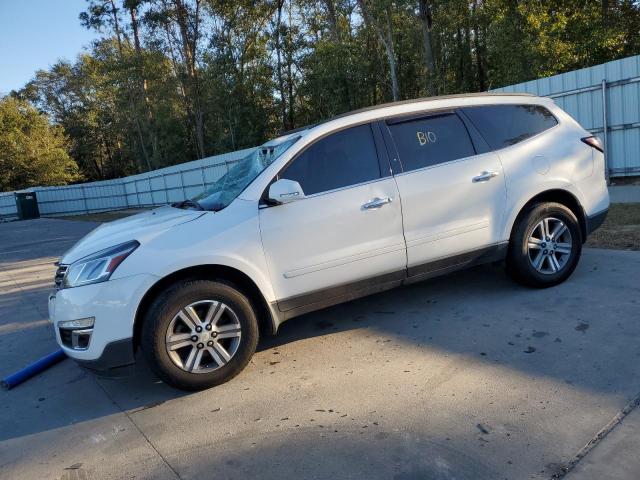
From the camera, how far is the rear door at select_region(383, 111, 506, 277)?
4301 mm

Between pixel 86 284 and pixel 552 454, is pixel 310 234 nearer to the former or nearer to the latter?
pixel 86 284

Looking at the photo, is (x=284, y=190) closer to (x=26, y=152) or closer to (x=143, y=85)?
(x=143, y=85)

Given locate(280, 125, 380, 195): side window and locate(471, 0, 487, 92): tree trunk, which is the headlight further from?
locate(471, 0, 487, 92): tree trunk

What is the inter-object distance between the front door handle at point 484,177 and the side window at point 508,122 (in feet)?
0.91

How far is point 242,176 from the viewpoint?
14.3 ft

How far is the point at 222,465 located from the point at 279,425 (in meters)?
0.45

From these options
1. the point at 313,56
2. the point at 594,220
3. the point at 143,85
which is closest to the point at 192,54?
the point at 143,85

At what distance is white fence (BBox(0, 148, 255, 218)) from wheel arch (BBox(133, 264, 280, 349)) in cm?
1653

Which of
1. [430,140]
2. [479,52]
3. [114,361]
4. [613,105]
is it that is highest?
[479,52]

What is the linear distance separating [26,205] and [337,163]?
36.1 meters

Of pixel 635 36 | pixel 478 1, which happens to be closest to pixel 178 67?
pixel 478 1

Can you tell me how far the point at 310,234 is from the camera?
392 centimetres

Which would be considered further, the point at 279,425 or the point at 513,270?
the point at 513,270

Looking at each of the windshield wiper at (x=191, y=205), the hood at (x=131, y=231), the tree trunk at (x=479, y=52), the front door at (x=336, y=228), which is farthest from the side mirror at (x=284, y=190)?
the tree trunk at (x=479, y=52)
